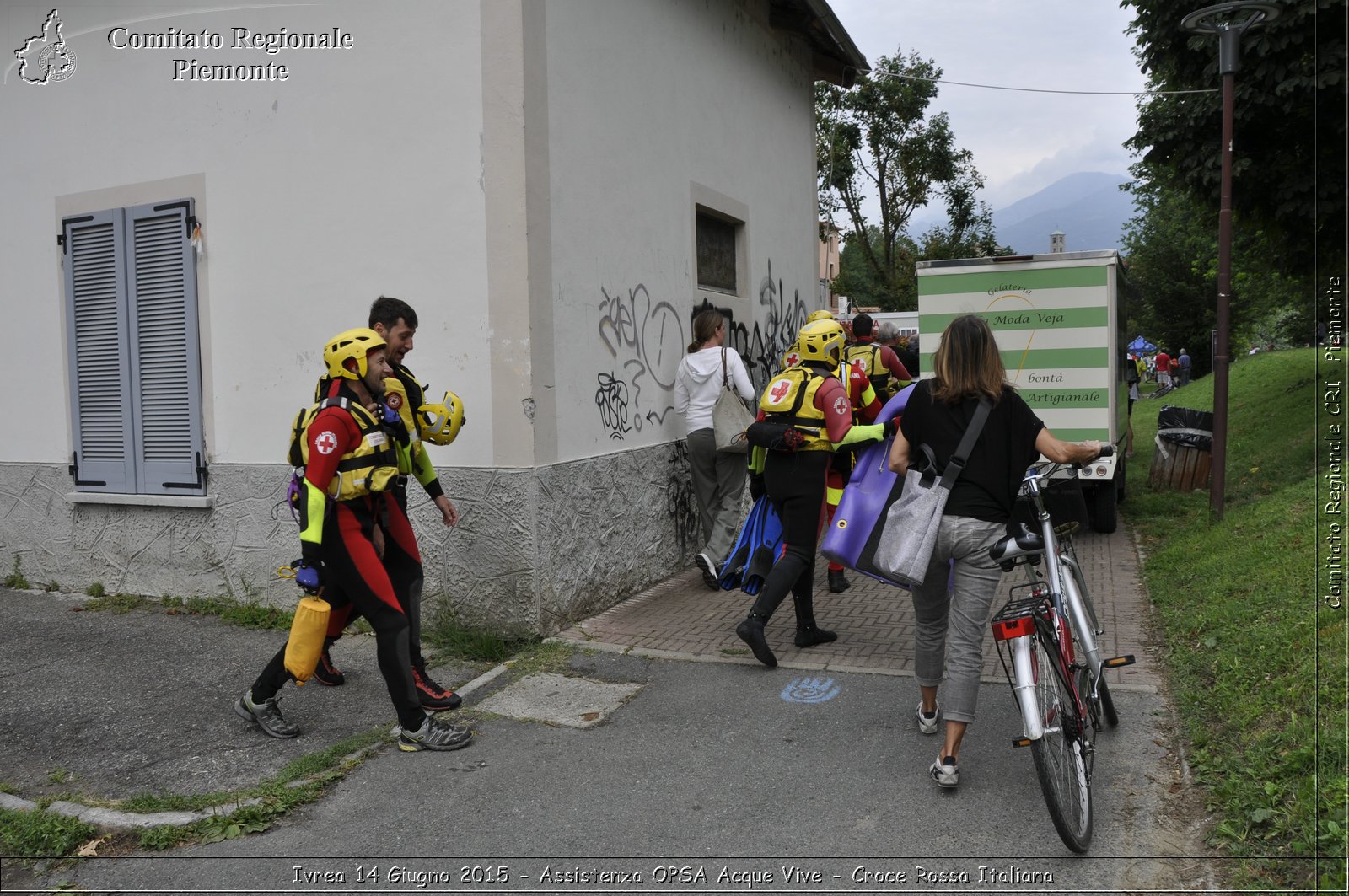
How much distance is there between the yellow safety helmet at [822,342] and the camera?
18.3ft

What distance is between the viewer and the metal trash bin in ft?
35.9

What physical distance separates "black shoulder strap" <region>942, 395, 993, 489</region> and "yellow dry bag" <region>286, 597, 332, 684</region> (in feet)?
9.21

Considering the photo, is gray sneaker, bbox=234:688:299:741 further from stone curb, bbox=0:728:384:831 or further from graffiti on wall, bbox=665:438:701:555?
graffiti on wall, bbox=665:438:701:555

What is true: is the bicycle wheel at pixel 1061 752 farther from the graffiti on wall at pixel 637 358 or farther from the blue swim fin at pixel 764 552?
the graffiti on wall at pixel 637 358

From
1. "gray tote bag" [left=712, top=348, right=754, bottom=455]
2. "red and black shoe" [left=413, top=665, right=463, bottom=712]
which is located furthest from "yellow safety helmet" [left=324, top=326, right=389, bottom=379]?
"gray tote bag" [left=712, top=348, right=754, bottom=455]

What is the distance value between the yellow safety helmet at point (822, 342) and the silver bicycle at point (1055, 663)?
5.83 ft

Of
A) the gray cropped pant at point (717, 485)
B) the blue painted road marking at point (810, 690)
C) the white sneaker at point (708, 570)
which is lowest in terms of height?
the blue painted road marking at point (810, 690)

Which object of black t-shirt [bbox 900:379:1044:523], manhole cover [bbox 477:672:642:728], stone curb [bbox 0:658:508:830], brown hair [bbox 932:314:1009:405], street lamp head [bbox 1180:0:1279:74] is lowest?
stone curb [bbox 0:658:508:830]

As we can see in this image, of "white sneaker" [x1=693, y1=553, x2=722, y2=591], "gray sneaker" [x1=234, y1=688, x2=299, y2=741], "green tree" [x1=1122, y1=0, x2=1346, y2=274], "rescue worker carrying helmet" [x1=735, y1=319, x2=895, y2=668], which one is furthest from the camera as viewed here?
"green tree" [x1=1122, y1=0, x2=1346, y2=274]

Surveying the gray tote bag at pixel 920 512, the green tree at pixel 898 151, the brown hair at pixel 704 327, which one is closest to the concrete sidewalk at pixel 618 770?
the gray tote bag at pixel 920 512

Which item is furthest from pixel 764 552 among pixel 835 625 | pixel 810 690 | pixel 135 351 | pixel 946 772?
pixel 135 351

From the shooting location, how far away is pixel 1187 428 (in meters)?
11.1

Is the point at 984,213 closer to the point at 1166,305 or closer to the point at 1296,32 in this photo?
the point at 1296,32

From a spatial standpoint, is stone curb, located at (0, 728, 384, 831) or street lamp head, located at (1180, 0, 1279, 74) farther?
street lamp head, located at (1180, 0, 1279, 74)
